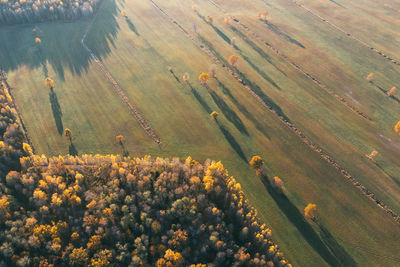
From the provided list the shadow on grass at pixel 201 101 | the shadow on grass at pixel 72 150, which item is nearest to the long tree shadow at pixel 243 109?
the shadow on grass at pixel 201 101

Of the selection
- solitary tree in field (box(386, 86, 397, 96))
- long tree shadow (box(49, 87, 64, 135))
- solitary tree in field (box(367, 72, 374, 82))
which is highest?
long tree shadow (box(49, 87, 64, 135))

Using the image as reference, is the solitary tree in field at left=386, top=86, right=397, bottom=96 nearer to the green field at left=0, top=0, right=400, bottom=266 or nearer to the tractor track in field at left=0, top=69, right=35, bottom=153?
the green field at left=0, top=0, right=400, bottom=266

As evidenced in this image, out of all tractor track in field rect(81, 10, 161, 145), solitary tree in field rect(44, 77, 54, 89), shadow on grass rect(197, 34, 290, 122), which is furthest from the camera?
solitary tree in field rect(44, 77, 54, 89)

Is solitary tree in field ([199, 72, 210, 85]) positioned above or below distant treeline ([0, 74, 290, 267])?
above

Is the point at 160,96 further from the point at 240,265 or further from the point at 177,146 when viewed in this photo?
the point at 240,265

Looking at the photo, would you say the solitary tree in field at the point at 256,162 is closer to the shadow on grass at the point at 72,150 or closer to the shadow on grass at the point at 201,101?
the shadow on grass at the point at 201,101

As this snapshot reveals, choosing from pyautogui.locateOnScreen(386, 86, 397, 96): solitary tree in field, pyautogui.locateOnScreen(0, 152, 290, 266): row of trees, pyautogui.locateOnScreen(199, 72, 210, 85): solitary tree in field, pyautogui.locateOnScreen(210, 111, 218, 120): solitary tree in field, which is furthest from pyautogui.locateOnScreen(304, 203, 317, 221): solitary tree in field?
pyautogui.locateOnScreen(386, 86, 397, 96): solitary tree in field

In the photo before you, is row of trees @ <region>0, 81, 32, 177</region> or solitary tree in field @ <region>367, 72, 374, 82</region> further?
solitary tree in field @ <region>367, 72, 374, 82</region>
